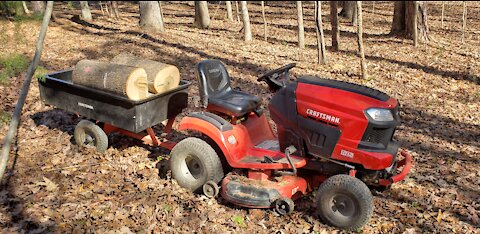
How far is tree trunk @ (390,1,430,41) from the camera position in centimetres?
1337

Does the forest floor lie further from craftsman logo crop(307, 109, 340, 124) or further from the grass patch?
craftsman logo crop(307, 109, 340, 124)

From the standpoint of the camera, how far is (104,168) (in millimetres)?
5766

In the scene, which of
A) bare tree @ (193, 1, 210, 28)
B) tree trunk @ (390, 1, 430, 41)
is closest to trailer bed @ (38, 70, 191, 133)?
tree trunk @ (390, 1, 430, 41)

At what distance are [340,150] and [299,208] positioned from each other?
107 centimetres

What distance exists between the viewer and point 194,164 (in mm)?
5387

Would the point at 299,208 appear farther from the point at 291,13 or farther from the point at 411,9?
the point at 291,13

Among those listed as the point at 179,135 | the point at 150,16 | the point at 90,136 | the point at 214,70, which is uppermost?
the point at 150,16

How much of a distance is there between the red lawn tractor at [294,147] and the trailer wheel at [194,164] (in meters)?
0.01

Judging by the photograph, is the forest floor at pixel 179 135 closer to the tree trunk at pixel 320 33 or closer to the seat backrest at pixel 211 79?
the tree trunk at pixel 320 33

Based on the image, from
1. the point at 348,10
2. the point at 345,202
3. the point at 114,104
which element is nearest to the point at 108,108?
the point at 114,104

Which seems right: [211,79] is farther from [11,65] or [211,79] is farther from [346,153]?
[11,65]

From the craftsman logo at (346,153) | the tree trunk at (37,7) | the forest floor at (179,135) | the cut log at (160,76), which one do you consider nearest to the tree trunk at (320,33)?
the forest floor at (179,135)

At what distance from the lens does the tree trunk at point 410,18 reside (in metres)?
13.4

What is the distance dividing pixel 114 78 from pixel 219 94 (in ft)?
4.70
